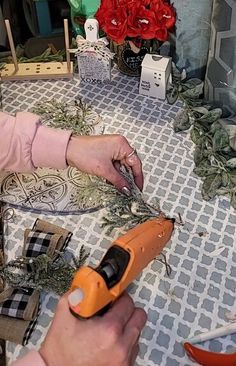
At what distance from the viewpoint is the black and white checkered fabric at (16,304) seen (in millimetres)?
654

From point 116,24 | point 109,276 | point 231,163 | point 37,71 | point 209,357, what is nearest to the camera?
point 109,276

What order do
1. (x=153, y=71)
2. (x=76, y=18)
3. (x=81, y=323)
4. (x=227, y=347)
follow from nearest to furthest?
(x=81, y=323)
(x=227, y=347)
(x=153, y=71)
(x=76, y=18)

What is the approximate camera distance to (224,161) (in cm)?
83

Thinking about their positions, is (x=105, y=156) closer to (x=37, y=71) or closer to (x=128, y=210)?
(x=128, y=210)

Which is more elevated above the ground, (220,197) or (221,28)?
(221,28)

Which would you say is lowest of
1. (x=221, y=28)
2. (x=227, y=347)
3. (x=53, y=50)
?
(x=227, y=347)

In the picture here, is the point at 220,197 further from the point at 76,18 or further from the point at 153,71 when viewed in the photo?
the point at 76,18

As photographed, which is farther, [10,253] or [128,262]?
[10,253]

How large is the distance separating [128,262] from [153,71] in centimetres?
51

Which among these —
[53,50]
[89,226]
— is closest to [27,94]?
[53,50]

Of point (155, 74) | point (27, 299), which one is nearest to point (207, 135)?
point (155, 74)

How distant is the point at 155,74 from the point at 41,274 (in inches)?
17.6

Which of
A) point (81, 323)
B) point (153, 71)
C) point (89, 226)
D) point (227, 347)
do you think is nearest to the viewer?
point (81, 323)

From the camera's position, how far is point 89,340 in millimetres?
521
